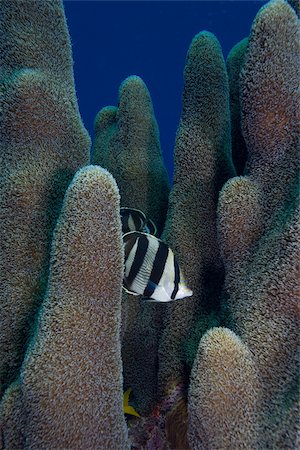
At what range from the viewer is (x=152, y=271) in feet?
5.96

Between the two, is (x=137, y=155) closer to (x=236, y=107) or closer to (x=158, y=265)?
(x=236, y=107)

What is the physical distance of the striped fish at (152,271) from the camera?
1.81m

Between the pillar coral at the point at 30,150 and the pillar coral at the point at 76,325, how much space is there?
0.30 meters

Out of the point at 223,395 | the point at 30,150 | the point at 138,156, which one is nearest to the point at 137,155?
the point at 138,156

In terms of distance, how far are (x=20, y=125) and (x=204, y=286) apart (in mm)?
1204

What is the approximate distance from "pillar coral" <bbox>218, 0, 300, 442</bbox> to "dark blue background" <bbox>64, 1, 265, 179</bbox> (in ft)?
109

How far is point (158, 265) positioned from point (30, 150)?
0.84m


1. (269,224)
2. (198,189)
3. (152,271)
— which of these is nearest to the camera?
(152,271)

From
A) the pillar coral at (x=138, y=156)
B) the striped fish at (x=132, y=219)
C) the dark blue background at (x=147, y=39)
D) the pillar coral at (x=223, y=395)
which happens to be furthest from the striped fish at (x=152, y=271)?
the dark blue background at (x=147, y=39)

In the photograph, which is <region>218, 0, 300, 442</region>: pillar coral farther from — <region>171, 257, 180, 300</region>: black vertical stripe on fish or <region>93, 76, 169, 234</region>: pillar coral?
<region>93, 76, 169, 234</region>: pillar coral

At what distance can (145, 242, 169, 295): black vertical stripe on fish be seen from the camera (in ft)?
5.94

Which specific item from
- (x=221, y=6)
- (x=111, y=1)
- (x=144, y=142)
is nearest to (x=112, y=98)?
(x=111, y=1)

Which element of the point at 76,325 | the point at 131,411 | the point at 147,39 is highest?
the point at 76,325

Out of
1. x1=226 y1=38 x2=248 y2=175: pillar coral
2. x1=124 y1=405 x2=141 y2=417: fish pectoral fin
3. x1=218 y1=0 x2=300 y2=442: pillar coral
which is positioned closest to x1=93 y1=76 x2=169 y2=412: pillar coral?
x1=226 y1=38 x2=248 y2=175: pillar coral
